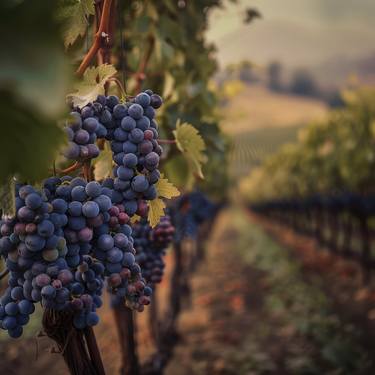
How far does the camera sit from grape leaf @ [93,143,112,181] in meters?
1.93

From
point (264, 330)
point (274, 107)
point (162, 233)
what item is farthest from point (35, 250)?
point (274, 107)

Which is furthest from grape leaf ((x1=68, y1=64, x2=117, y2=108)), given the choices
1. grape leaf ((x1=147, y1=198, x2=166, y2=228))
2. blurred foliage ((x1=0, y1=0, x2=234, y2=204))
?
grape leaf ((x1=147, y1=198, x2=166, y2=228))

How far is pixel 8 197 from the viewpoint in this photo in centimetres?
142

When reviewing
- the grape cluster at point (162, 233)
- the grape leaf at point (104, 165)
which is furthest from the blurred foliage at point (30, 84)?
the grape cluster at point (162, 233)

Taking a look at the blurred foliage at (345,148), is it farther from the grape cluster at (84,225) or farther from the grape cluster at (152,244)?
the grape cluster at (84,225)

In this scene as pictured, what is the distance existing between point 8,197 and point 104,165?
0.57m

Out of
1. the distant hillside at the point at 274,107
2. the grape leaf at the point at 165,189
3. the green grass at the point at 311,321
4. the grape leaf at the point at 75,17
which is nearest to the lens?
the grape leaf at the point at 75,17

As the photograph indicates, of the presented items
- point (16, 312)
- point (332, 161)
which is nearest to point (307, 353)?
point (16, 312)

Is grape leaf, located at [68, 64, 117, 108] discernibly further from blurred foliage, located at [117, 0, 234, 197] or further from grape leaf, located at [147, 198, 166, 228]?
blurred foliage, located at [117, 0, 234, 197]

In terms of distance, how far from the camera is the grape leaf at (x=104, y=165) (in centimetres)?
193

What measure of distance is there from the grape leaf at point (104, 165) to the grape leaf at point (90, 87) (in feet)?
1.01

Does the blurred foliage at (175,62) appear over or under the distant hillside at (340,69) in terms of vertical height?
under

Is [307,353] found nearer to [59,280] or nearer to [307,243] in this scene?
[59,280]

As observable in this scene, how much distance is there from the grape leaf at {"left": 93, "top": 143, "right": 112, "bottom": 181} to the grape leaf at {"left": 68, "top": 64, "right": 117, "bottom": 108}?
1.01 feet
